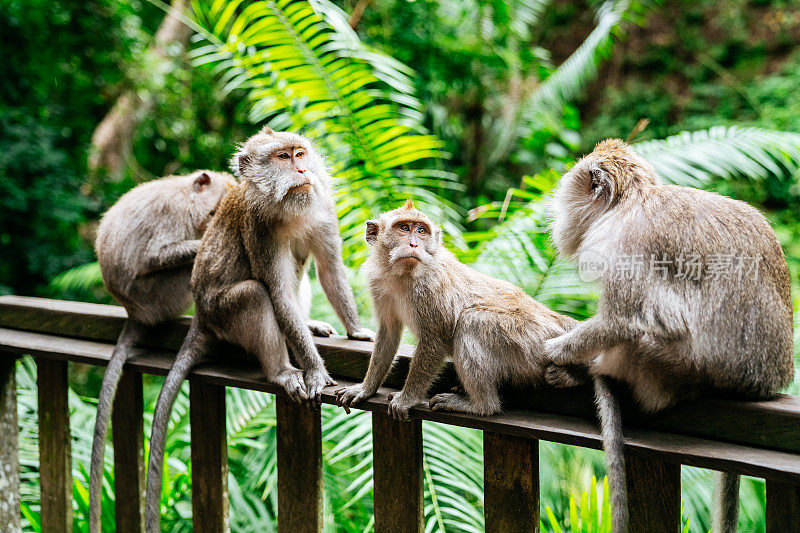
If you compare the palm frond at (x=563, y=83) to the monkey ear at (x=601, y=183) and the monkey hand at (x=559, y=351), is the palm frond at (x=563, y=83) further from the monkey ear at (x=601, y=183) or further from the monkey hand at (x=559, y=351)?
the monkey hand at (x=559, y=351)

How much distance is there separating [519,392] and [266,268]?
1.03 meters

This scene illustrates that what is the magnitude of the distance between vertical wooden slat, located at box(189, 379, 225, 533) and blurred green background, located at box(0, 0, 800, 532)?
69cm

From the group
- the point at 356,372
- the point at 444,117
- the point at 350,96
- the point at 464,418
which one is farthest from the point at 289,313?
the point at 444,117

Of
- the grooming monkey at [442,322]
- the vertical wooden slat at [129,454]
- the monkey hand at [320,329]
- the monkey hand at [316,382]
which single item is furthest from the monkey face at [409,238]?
the vertical wooden slat at [129,454]

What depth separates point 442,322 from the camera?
6.37ft

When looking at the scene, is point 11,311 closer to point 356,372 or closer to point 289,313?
point 289,313

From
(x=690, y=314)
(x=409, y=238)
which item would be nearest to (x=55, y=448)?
(x=409, y=238)

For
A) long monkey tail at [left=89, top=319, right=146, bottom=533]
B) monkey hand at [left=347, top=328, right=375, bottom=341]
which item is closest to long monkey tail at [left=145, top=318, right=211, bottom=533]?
long monkey tail at [left=89, top=319, right=146, bottom=533]

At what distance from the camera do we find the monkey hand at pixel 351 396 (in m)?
1.91

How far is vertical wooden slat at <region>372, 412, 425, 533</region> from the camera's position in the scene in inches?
73.2

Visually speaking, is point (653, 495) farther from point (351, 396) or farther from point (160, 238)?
point (160, 238)

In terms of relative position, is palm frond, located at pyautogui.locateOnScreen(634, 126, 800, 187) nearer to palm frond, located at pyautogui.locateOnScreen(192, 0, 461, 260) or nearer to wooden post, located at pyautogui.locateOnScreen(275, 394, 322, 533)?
palm frond, located at pyautogui.locateOnScreen(192, 0, 461, 260)

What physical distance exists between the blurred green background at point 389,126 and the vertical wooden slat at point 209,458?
2.25ft

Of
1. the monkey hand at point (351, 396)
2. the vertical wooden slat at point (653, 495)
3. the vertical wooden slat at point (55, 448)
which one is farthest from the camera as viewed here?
the vertical wooden slat at point (55, 448)
